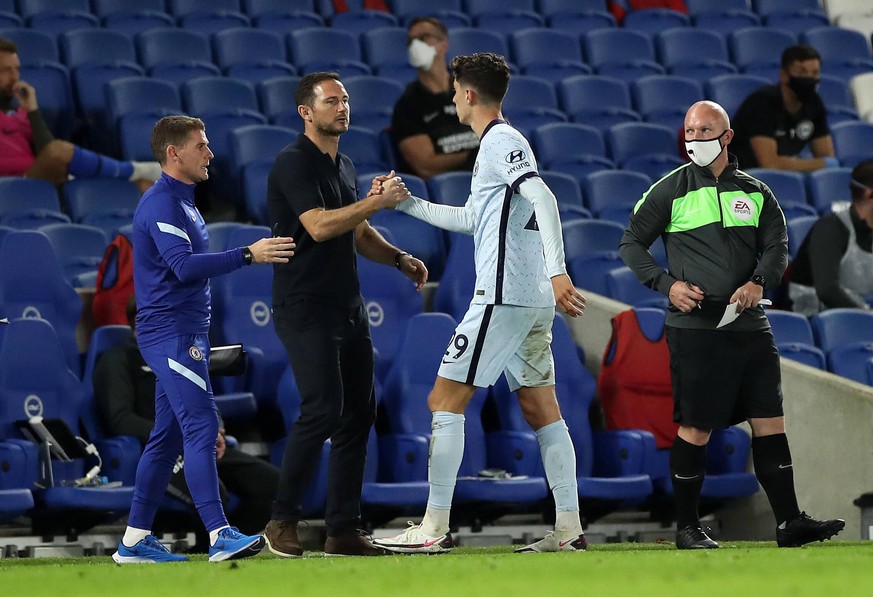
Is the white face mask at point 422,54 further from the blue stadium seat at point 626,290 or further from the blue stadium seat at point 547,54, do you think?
the blue stadium seat at point 626,290

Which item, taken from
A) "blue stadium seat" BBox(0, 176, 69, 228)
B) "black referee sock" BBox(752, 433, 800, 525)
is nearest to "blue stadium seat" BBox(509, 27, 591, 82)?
"blue stadium seat" BBox(0, 176, 69, 228)

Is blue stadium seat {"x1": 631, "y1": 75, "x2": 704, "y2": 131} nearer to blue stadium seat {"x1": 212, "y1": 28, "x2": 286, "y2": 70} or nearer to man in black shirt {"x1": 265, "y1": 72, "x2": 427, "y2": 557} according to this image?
blue stadium seat {"x1": 212, "y1": 28, "x2": 286, "y2": 70}

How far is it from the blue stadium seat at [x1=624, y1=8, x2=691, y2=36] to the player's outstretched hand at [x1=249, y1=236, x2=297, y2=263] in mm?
7830

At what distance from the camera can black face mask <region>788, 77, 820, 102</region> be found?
35.2 feet

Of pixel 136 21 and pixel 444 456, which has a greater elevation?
pixel 136 21

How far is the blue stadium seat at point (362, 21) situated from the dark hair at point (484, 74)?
19.3 ft

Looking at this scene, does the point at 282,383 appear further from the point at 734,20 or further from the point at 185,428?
the point at 734,20

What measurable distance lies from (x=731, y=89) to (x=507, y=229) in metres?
6.38

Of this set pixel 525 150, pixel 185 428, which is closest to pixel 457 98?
pixel 525 150

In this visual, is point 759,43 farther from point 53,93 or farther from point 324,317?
point 324,317

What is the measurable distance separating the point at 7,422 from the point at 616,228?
3885 mm

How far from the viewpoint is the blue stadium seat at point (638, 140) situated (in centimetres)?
1070

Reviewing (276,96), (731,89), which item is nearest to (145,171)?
(276,96)

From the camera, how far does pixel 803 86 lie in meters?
10.7
